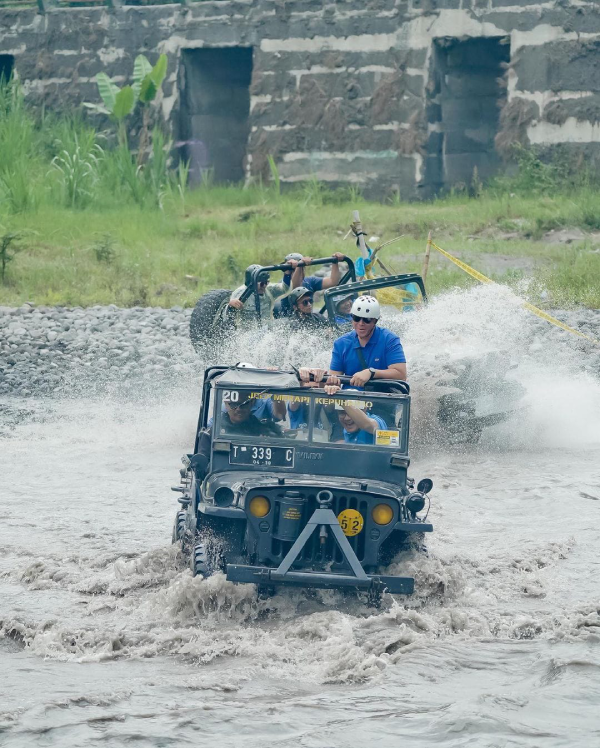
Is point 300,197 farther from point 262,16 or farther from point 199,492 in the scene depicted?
point 199,492

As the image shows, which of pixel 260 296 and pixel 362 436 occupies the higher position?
pixel 260 296

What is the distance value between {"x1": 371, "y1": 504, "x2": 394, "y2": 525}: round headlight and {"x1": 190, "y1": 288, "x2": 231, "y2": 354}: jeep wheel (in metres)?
7.41

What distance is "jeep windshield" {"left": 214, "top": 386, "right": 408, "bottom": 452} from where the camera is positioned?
9023 millimetres

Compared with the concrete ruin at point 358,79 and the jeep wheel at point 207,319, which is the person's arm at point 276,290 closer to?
the jeep wheel at point 207,319

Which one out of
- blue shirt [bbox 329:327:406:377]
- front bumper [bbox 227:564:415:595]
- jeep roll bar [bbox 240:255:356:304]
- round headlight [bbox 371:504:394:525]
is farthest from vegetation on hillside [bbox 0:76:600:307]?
front bumper [bbox 227:564:415:595]

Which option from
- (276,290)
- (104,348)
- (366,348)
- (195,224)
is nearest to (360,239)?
(276,290)

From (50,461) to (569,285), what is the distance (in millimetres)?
8265

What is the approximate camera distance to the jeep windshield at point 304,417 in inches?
355

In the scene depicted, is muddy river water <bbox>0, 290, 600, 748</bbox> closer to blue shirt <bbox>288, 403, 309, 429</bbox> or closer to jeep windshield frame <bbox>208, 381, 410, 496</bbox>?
jeep windshield frame <bbox>208, 381, 410, 496</bbox>

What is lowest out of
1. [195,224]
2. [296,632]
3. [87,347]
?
[296,632]

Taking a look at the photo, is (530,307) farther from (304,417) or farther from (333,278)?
(304,417)

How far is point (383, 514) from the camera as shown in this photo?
27.1ft

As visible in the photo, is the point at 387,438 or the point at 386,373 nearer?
the point at 387,438

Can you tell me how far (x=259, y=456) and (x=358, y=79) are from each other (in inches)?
613
